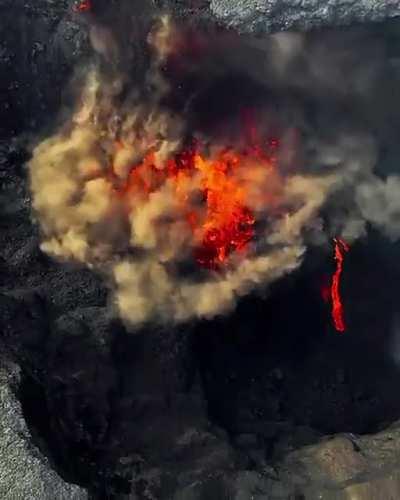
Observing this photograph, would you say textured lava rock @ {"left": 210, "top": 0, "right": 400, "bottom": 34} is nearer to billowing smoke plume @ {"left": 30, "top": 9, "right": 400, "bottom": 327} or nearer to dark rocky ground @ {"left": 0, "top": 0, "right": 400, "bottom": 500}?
billowing smoke plume @ {"left": 30, "top": 9, "right": 400, "bottom": 327}

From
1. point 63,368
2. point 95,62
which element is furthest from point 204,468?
point 95,62

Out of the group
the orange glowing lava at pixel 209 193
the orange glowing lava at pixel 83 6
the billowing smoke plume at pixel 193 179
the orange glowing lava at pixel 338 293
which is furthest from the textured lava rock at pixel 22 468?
the orange glowing lava at pixel 338 293

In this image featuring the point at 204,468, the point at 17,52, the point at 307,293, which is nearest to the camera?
the point at 204,468

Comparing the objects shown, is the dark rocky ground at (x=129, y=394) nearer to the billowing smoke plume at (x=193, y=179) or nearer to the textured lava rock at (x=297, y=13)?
the billowing smoke plume at (x=193, y=179)

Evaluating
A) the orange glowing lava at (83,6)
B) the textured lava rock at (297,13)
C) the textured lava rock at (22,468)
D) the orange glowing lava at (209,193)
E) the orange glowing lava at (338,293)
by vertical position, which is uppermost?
the textured lava rock at (297,13)

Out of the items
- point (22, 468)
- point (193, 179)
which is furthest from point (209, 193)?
point (22, 468)

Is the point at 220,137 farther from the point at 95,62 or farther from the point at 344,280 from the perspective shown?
the point at 344,280

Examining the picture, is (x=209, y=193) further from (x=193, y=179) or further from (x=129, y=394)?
(x=129, y=394)
